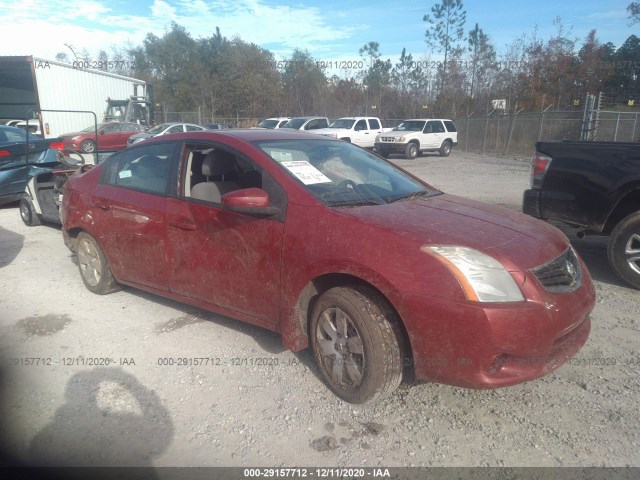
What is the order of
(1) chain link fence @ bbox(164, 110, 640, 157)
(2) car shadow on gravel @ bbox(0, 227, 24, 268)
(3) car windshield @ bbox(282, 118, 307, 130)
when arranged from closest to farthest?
(2) car shadow on gravel @ bbox(0, 227, 24, 268)
(1) chain link fence @ bbox(164, 110, 640, 157)
(3) car windshield @ bbox(282, 118, 307, 130)

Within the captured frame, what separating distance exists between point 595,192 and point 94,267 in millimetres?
5101

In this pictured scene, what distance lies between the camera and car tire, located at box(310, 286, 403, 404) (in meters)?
2.72

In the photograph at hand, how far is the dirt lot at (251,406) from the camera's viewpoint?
8.33ft

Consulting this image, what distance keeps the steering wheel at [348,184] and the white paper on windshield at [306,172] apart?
10 centimetres

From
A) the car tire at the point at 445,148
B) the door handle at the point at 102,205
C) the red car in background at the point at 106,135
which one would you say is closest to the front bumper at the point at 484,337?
the door handle at the point at 102,205

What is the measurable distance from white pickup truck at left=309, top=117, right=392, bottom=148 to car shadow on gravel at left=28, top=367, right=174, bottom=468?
2037cm

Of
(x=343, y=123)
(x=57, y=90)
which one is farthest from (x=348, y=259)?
(x=343, y=123)

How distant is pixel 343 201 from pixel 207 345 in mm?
1588

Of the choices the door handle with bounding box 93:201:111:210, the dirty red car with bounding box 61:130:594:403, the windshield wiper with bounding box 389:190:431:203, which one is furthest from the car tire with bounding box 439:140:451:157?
the door handle with bounding box 93:201:111:210

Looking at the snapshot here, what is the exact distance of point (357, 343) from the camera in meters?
2.85

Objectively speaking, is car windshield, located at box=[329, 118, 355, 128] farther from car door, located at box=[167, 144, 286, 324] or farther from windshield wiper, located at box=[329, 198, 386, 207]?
windshield wiper, located at box=[329, 198, 386, 207]

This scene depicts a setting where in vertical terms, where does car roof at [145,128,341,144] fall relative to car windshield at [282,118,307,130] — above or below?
above

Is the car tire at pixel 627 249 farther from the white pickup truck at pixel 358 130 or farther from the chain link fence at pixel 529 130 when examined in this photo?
the white pickup truck at pixel 358 130

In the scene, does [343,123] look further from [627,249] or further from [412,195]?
[412,195]
